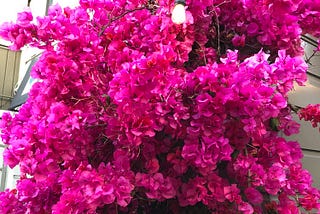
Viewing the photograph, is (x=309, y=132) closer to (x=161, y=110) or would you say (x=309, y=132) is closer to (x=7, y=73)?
(x=161, y=110)

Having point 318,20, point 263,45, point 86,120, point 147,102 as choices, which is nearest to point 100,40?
point 86,120

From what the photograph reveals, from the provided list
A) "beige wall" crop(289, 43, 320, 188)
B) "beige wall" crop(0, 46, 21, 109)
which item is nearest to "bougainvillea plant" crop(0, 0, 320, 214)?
"beige wall" crop(289, 43, 320, 188)

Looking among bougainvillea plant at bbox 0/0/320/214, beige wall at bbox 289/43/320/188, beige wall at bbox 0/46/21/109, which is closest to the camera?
bougainvillea plant at bbox 0/0/320/214

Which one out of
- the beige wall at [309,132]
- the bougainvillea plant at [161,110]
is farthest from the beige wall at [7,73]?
the beige wall at [309,132]

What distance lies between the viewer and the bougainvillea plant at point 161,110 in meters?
1.45

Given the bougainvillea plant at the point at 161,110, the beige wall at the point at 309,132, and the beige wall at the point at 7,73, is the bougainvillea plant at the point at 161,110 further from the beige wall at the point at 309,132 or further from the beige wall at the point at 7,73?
the beige wall at the point at 7,73

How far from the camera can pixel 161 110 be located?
4.75 ft

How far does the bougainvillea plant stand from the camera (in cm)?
145

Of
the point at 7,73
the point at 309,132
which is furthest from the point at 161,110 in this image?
the point at 7,73

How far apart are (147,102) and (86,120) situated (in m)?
0.38

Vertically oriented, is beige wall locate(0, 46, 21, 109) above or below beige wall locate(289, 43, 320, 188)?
below

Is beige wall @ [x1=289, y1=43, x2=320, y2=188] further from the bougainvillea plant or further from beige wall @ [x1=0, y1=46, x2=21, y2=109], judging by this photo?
beige wall @ [x1=0, y1=46, x2=21, y2=109]

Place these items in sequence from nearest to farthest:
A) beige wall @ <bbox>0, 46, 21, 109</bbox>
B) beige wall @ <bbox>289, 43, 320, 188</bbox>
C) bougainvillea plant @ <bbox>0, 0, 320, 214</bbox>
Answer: bougainvillea plant @ <bbox>0, 0, 320, 214</bbox>, beige wall @ <bbox>289, 43, 320, 188</bbox>, beige wall @ <bbox>0, 46, 21, 109</bbox>

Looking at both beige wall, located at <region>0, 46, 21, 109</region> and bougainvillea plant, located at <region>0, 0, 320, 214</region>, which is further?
beige wall, located at <region>0, 46, 21, 109</region>
